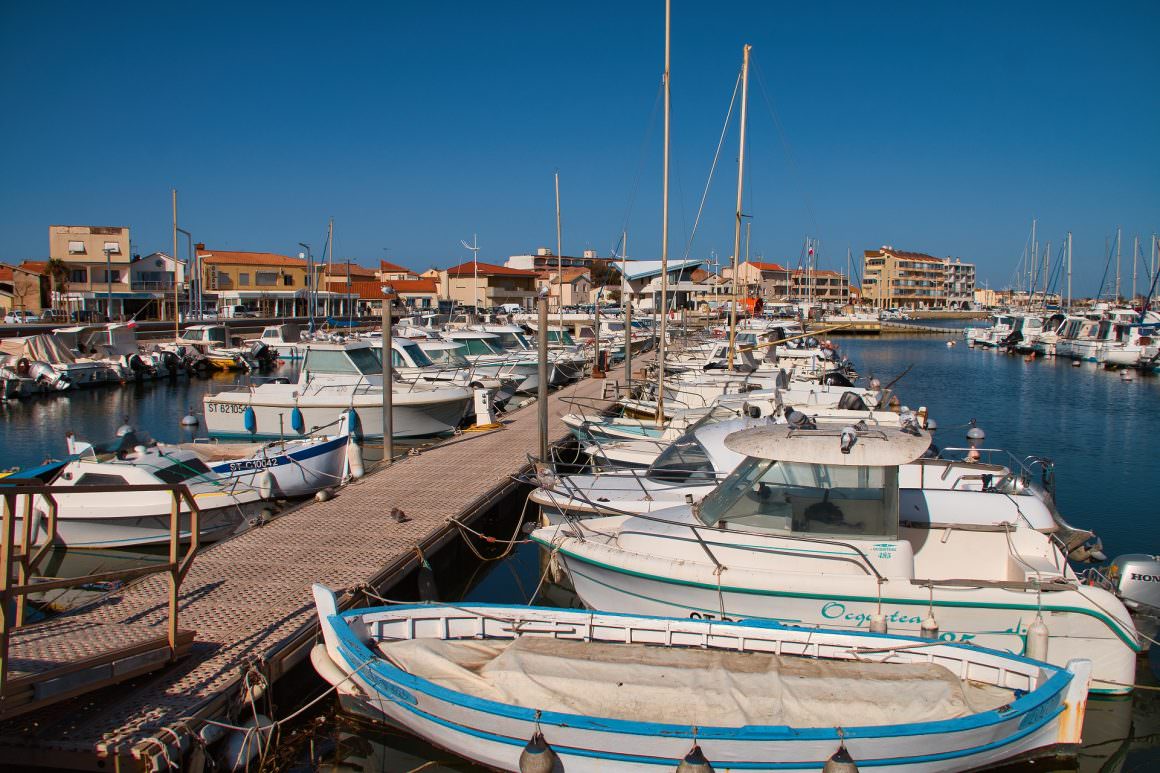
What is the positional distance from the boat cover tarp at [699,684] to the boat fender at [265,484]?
7.33m

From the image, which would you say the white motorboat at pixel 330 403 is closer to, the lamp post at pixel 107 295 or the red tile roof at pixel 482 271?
the lamp post at pixel 107 295

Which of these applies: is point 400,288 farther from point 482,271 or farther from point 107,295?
point 107,295

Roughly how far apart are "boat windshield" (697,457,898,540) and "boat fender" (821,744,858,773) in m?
2.97

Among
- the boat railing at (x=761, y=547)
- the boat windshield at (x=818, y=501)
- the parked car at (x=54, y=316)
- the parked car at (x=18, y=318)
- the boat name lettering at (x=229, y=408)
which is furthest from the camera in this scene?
the parked car at (x=54, y=316)

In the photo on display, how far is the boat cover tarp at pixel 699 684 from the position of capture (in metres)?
6.18

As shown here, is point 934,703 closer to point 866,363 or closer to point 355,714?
point 355,714

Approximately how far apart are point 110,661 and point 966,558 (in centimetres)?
819

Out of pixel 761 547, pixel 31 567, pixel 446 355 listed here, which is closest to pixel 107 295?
pixel 446 355

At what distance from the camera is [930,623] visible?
24.4 feet

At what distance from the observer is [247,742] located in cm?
662

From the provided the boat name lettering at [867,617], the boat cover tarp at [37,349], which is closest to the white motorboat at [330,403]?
the boat name lettering at [867,617]

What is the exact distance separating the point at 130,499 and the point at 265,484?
202 centimetres

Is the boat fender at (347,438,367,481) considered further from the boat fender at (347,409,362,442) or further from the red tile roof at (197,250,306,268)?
the red tile roof at (197,250,306,268)

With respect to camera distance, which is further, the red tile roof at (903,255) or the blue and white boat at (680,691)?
the red tile roof at (903,255)
